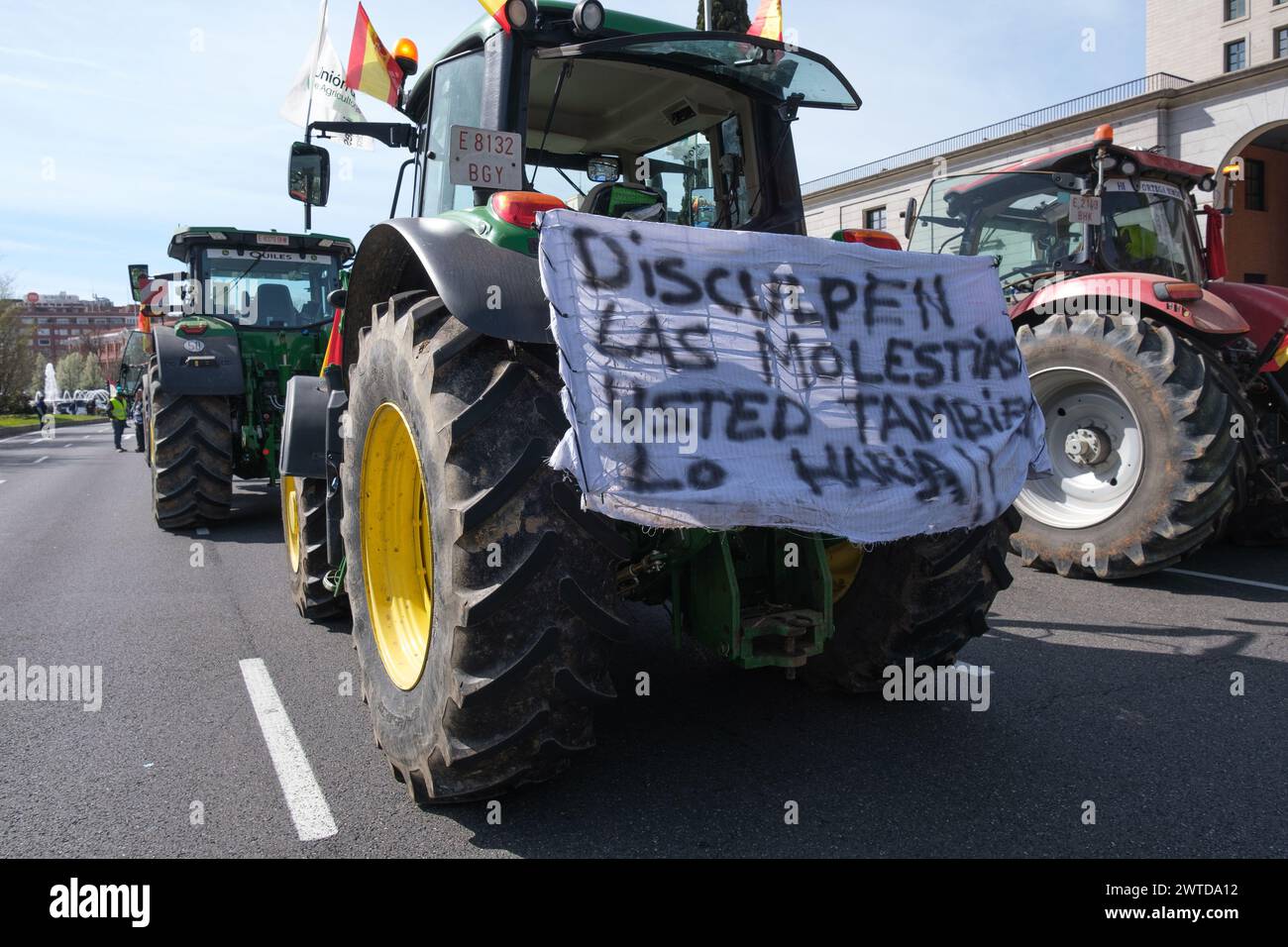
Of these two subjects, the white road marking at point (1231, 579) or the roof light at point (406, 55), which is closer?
the roof light at point (406, 55)

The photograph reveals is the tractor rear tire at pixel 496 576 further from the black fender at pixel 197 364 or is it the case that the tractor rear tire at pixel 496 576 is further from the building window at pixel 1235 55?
the building window at pixel 1235 55

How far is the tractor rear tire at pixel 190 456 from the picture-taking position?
8.10m

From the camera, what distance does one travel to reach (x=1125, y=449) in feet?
20.1

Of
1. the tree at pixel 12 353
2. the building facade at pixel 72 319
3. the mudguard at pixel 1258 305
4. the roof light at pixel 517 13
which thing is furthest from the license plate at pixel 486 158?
the building facade at pixel 72 319

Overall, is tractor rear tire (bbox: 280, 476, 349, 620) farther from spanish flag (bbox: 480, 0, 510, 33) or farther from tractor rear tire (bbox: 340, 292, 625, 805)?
spanish flag (bbox: 480, 0, 510, 33)

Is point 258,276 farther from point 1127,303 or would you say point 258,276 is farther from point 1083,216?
point 1127,303

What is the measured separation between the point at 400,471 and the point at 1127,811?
2.57m

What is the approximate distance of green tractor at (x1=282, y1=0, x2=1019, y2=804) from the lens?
2426mm

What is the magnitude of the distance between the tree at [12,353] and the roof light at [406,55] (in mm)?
44624

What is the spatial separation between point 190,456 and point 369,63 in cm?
524

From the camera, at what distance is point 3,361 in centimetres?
4125

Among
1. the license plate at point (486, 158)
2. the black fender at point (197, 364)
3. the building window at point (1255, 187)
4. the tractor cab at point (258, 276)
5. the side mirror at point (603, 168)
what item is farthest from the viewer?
the building window at point (1255, 187)
